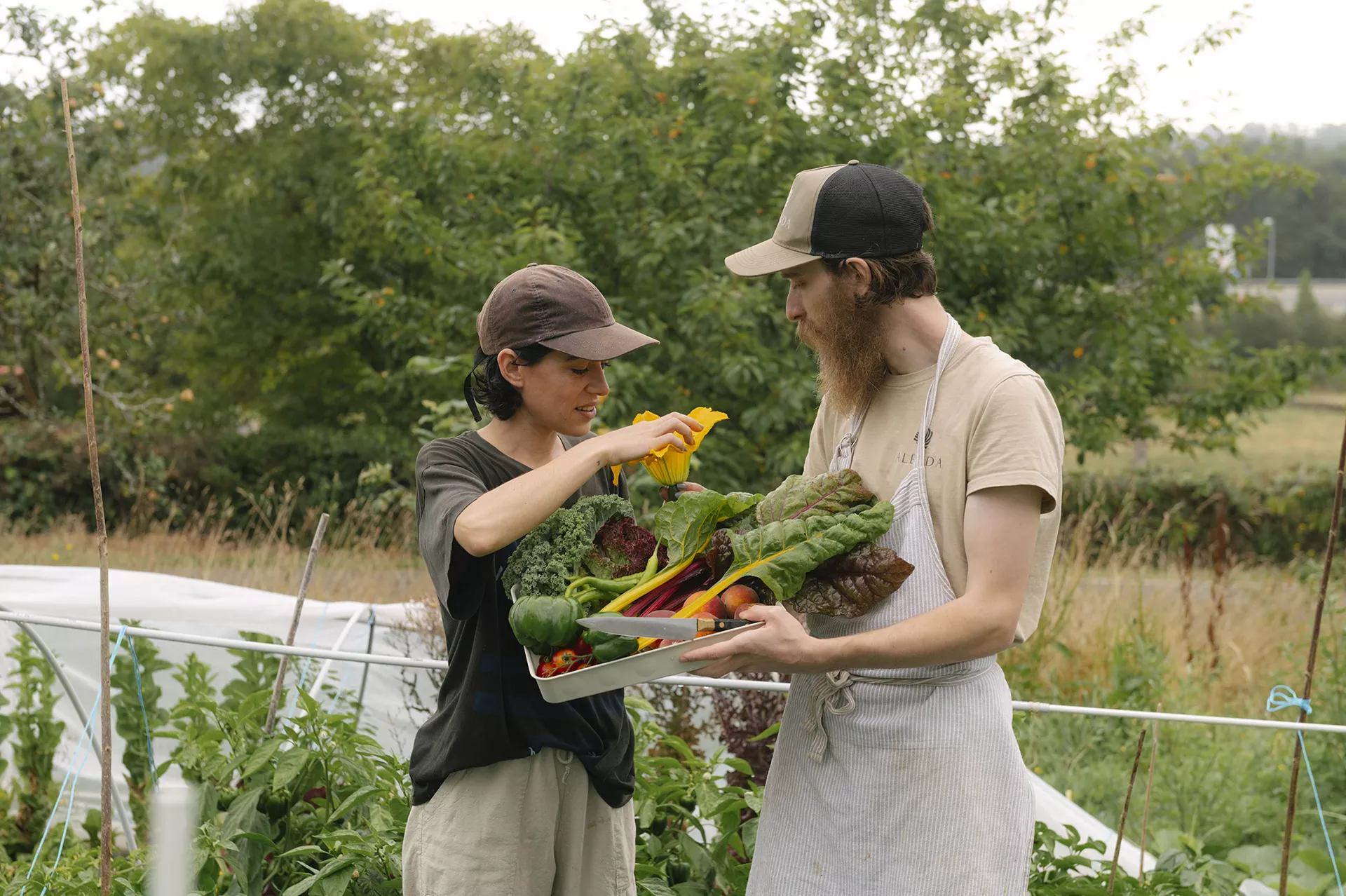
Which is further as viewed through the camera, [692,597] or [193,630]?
[193,630]

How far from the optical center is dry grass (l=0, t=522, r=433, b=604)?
7.02 metres

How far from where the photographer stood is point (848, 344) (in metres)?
1.87

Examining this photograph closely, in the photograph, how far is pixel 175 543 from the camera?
9.95m

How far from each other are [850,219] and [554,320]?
21.2 inches

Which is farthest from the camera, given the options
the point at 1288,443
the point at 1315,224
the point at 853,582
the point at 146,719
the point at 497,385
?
the point at 1315,224

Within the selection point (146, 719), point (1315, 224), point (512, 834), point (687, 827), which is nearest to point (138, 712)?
point (146, 719)

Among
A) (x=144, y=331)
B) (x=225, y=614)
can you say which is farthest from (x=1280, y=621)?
(x=144, y=331)

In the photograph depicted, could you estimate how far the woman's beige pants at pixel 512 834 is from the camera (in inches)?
77.9

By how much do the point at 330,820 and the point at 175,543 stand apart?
8.12 meters

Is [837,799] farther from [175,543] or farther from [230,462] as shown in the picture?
[230,462]

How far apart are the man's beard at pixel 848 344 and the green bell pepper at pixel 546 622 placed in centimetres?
56

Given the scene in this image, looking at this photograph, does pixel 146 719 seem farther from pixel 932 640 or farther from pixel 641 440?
pixel 932 640

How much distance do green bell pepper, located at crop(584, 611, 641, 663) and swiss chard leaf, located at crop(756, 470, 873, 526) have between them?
29 centimetres

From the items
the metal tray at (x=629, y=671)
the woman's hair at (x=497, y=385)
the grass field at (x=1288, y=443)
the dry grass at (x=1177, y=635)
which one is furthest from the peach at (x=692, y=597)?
the grass field at (x=1288, y=443)
